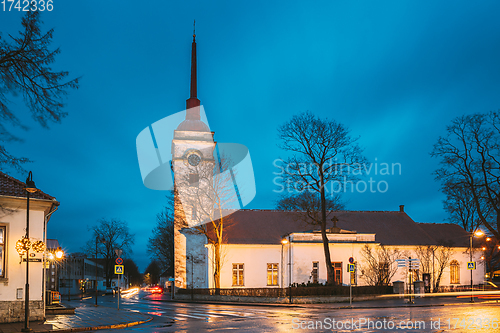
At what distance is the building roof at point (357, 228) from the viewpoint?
134 ft

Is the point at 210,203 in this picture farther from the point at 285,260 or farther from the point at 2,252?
the point at 2,252

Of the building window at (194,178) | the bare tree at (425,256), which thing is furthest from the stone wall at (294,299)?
the building window at (194,178)

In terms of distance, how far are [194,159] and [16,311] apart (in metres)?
27.2

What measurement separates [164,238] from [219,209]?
27569mm

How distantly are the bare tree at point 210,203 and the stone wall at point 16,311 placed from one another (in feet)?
65.7

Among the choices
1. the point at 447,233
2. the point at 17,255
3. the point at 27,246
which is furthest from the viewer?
the point at 447,233

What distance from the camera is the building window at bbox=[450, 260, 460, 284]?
42.6 meters

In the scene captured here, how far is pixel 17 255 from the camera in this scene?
56.4 feet

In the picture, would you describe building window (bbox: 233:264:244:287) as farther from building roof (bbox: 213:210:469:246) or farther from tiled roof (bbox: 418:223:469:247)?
tiled roof (bbox: 418:223:469:247)

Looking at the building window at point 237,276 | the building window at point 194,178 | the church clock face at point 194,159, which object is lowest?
the building window at point 237,276

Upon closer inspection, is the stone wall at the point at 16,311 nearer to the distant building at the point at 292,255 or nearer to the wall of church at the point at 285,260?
the distant building at the point at 292,255

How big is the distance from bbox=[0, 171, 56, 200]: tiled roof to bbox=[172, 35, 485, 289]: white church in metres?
20.8

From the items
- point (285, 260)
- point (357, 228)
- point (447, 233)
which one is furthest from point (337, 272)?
point (447, 233)

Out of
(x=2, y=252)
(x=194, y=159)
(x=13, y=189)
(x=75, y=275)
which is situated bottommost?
(x=75, y=275)
